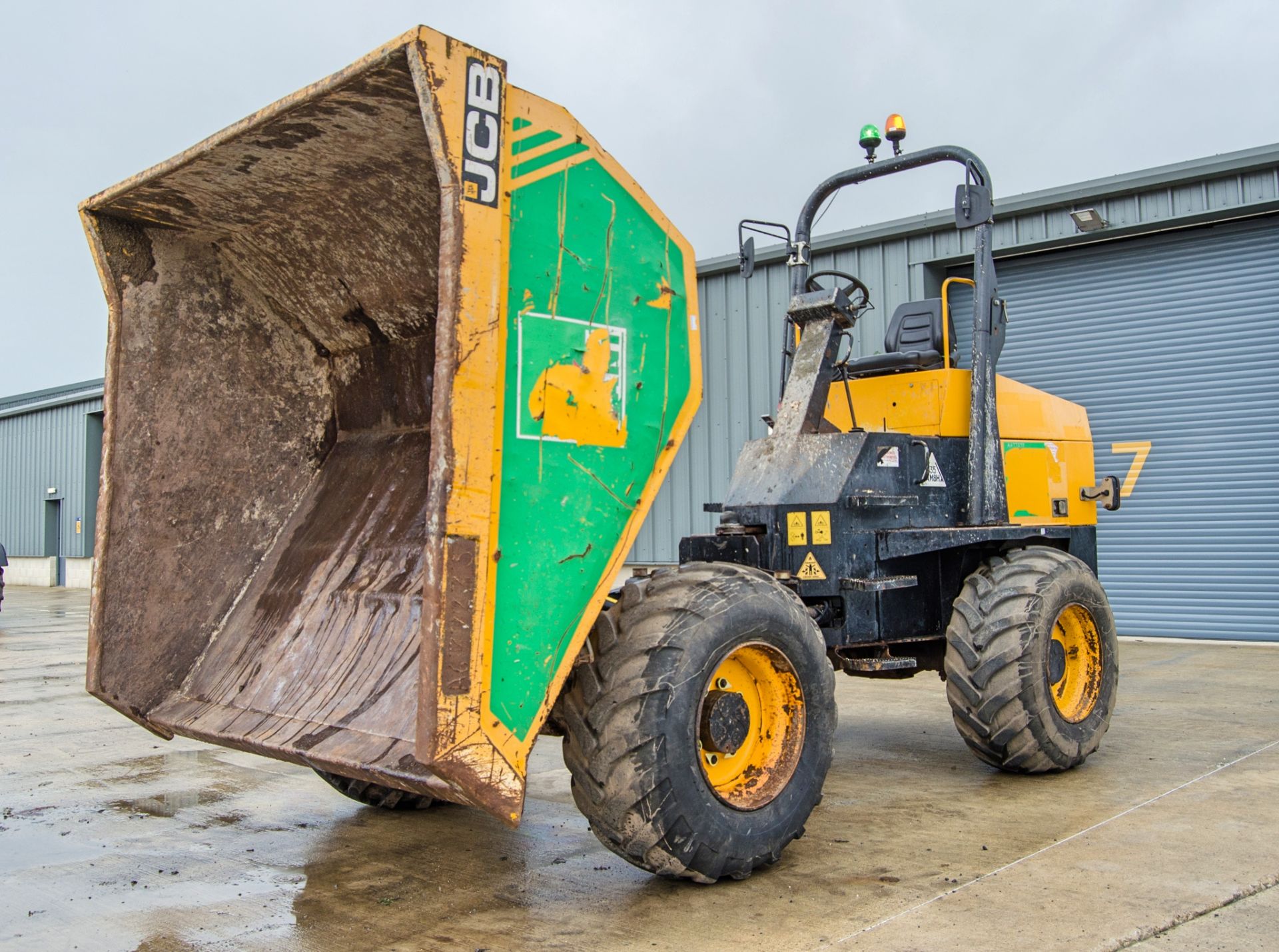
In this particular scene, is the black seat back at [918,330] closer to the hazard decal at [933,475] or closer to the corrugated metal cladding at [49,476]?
the hazard decal at [933,475]

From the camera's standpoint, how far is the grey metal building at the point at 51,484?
30219mm

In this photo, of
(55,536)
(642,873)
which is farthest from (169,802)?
(55,536)

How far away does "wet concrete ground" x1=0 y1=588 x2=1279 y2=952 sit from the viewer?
3.56 metres

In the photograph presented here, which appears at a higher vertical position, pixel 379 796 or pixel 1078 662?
pixel 1078 662

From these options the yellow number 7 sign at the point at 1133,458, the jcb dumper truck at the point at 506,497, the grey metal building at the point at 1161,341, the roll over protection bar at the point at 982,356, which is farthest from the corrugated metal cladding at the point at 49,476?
the roll over protection bar at the point at 982,356

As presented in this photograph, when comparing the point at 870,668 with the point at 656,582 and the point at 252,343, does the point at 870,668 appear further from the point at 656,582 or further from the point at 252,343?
the point at 252,343

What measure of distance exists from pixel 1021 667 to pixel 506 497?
3.09 meters

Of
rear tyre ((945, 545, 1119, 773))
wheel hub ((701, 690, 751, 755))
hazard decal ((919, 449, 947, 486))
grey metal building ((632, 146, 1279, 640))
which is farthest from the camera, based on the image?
grey metal building ((632, 146, 1279, 640))

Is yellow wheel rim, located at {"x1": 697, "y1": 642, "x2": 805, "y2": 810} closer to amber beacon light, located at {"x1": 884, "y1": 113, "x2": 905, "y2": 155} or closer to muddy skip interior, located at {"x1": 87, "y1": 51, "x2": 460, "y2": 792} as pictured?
muddy skip interior, located at {"x1": 87, "y1": 51, "x2": 460, "y2": 792}

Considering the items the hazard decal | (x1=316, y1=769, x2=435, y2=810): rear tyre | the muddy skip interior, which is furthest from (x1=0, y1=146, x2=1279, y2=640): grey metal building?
(x1=316, y1=769, x2=435, y2=810): rear tyre

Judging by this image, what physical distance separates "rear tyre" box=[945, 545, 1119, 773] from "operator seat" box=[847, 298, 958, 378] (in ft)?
3.88

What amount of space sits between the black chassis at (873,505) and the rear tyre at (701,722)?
1248mm

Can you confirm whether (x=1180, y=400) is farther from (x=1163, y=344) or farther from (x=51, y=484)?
(x=51, y=484)

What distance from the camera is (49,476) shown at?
1248 inches
